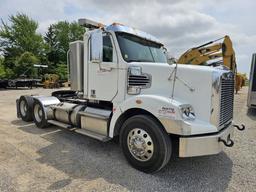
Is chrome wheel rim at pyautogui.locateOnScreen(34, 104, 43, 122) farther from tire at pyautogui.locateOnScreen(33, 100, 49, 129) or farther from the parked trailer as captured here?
the parked trailer

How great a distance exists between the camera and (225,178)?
3469 mm

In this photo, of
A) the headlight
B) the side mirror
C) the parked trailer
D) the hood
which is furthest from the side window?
the parked trailer

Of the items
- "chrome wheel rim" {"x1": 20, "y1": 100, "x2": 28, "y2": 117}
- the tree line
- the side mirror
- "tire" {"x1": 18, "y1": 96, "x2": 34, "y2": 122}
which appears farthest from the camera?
the tree line

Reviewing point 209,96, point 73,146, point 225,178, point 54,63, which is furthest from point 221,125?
point 54,63

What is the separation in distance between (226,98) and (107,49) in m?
2.42

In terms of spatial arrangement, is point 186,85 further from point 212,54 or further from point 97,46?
point 212,54

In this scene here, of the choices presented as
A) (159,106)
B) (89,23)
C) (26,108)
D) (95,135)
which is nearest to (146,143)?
(159,106)

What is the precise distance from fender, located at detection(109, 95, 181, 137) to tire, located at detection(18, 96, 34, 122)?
14.2ft

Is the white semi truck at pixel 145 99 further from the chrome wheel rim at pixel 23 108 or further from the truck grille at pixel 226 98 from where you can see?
the chrome wheel rim at pixel 23 108

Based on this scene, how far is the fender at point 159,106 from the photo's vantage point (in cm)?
323

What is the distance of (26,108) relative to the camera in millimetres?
7066

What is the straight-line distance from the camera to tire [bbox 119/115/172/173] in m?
3.37

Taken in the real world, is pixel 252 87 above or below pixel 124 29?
below

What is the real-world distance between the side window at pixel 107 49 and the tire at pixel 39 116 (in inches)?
117
